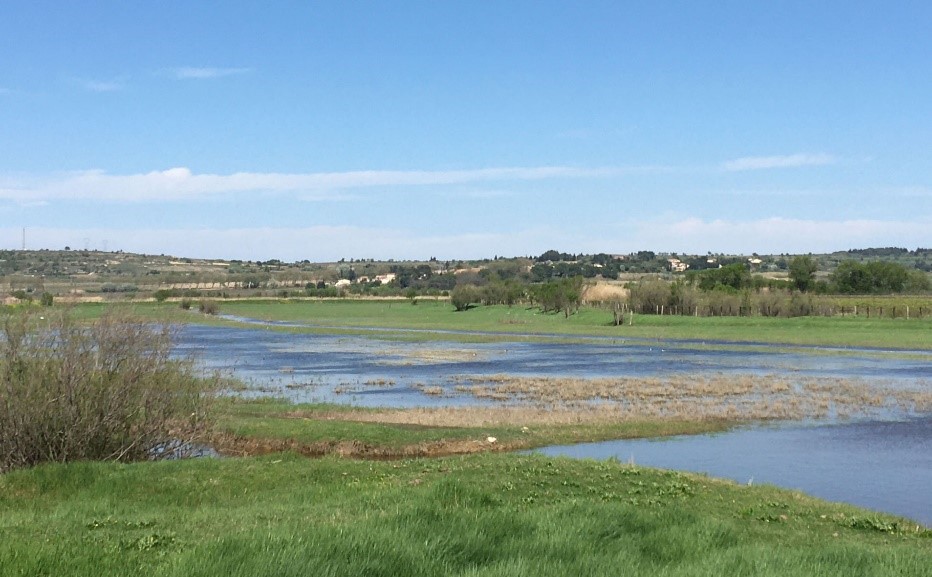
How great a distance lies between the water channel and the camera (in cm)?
2609

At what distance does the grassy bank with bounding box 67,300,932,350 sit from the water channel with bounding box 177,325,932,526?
253 inches

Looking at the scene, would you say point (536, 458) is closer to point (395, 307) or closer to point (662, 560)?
point (662, 560)

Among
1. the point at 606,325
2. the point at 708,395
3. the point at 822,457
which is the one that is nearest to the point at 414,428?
the point at 822,457

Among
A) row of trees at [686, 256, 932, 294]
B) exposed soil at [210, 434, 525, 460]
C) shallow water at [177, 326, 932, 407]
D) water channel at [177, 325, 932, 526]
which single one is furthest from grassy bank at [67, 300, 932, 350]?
exposed soil at [210, 434, 525, 460]

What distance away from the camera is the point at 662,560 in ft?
36.2

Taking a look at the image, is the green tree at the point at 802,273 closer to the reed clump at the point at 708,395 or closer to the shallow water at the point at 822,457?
the reed clump at the point at 708,395

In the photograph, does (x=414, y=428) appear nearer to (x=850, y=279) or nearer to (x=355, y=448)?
(x=355, y=448)

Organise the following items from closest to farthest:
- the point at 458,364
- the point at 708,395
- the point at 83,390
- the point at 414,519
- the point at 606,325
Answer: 1. the point at 414,519
2. the point at 83,390
3. the point at 708,395
4. the point at 458,364
5. the point at 606,325

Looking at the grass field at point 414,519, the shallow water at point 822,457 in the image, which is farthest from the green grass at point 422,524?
the shallow water at point 822,457

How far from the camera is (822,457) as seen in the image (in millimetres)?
28609

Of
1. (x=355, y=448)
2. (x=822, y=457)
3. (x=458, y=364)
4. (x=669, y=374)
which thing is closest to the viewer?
(x=822, y=457)

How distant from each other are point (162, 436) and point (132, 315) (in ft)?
9.12

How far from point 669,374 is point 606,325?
5247 cm

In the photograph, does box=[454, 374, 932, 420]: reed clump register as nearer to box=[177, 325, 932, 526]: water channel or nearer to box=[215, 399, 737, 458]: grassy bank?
box=[177, 325, 932, 526]: water channel
